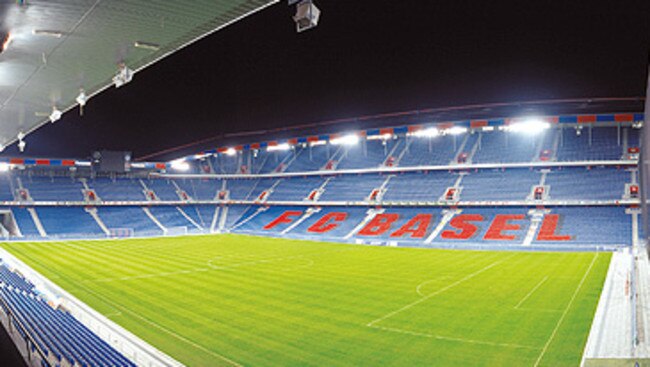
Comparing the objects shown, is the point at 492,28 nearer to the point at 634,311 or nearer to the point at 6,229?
the point at 634,311

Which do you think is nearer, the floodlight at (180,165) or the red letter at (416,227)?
the red letter at (416,227)

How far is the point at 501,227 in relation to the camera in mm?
32781

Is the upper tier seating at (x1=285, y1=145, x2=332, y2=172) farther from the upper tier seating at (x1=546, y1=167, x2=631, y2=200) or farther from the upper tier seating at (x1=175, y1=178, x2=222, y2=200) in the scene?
the upper tier seating at (x1=546, y1=167, x2=631, y2=200)

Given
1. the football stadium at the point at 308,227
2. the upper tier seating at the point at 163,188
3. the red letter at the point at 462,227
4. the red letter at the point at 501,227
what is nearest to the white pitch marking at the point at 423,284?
the football stadium at the point at 308,227

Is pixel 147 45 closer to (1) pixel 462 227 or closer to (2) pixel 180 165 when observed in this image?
(1) pixel 462 227

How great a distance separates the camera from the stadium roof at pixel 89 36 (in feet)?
18.4

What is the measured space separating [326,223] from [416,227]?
976 cm

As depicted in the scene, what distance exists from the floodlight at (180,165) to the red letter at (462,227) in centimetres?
3754

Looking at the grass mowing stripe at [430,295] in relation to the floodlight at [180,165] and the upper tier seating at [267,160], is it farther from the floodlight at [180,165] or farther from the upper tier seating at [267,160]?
the floodlight at [180,165]

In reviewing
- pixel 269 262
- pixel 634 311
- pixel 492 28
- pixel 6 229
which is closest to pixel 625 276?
pixel 634 311

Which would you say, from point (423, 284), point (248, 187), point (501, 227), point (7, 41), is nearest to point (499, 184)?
point (501, 227)

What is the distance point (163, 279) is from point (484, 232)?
2405 centimetres

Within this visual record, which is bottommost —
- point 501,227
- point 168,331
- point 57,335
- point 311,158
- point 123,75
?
point 168,331

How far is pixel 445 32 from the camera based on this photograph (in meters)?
18.5
